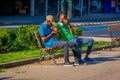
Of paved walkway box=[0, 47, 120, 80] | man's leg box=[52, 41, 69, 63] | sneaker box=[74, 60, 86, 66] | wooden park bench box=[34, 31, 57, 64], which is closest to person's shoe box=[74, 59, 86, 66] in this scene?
sneaker box=[74, 60, 86, 66]

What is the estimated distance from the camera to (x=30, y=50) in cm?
1590

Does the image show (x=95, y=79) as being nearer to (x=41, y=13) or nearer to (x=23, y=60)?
(x=23, y=60)

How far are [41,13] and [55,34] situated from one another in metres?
38.9

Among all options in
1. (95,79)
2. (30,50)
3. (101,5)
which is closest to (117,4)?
(101,5)

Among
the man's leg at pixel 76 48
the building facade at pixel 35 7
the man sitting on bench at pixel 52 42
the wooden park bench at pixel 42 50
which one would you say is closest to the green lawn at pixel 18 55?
the wooden park bench at pixel 42 50

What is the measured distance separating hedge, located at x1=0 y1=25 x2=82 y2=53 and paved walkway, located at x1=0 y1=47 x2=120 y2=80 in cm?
236

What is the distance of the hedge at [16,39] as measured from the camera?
1568 cm

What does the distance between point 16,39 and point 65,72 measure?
16.7 feet

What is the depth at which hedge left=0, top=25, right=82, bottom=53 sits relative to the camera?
1568 centimetres

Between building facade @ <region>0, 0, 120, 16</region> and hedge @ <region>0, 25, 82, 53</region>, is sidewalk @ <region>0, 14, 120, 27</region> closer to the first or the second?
building facade @ <region>0, 0, 120, 16</region>

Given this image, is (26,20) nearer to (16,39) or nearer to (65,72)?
(16,39)

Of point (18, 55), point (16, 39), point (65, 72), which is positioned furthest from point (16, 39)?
point (65, 72)

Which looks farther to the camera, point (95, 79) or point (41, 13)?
point (41, 13)

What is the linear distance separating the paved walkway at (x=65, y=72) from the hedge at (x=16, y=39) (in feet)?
7.74
